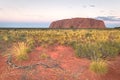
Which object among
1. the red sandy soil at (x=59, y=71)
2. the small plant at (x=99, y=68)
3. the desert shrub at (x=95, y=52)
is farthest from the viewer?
the desert shrub at (x=95, y=52)

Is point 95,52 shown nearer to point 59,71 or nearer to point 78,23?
point 59,71

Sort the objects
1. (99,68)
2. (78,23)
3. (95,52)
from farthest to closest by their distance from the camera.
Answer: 1. (78,23)
2. (95,52)
3. (99,68)

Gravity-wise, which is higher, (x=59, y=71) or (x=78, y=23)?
(x=78, y=23)

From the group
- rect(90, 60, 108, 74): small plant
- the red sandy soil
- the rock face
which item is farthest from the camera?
the rock face

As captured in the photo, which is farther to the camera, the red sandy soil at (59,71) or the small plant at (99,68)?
the small plant at (99,68)

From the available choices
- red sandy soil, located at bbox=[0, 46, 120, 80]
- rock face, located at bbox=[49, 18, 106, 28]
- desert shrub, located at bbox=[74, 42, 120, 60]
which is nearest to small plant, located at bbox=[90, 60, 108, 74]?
red sandy soil, located at bbox=[0, 46, 120, 80]

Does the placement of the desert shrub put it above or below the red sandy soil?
above

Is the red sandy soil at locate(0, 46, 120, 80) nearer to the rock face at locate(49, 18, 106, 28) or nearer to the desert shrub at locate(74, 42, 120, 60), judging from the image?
the desert shrub at locate(74, 42, 120, 60)

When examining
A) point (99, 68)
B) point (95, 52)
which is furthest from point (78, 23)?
point (99, 68)

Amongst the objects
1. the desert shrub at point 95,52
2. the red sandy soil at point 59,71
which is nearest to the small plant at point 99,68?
the red sandy soil at point 59,71

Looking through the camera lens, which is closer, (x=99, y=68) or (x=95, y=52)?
(x=99, y=68)

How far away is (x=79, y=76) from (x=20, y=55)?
3205 millimetres

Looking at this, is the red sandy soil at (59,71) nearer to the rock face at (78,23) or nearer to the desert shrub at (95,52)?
the desert shrub at (95,52)

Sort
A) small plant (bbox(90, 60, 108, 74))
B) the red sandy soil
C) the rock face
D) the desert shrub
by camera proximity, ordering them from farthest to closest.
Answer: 1. the rock face
2. the desert shrub
3. small plant (bbox(90, 60, 108, 74))
4. the red sandy soil
